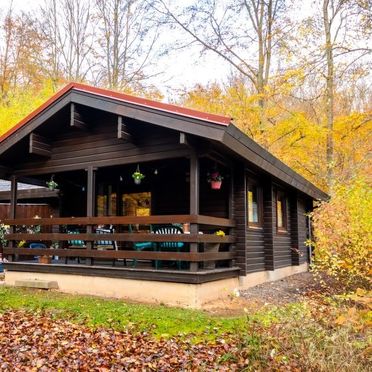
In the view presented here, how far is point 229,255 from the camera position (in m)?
8.41

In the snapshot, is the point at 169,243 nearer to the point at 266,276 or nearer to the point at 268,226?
the point at 268,226

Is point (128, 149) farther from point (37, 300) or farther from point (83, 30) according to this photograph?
point (83, 30)

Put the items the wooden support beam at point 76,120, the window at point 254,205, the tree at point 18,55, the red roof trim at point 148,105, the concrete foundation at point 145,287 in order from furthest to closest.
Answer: the tree at point 18,55, the window at point 254,205, the wooden support beam at point 76,120, the concrete foundation at point 145,287, the red roof trim at point 148,105

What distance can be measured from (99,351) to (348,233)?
4740mm

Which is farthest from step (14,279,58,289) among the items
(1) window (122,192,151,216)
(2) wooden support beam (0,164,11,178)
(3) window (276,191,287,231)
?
(3) window (276,191,287,231)

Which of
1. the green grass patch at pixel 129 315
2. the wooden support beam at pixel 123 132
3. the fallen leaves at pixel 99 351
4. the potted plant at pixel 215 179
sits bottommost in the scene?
the fallen leaves at pixel 99 351

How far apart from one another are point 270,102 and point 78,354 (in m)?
15.4

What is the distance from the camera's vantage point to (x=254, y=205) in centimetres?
993

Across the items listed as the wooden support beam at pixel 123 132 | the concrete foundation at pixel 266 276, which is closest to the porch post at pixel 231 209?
the concrete foundation at pixel 266 276

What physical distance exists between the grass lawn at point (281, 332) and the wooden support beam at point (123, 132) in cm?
331

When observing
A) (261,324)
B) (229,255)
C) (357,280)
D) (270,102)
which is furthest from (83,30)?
(261,324)

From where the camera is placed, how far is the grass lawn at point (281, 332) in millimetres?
3584

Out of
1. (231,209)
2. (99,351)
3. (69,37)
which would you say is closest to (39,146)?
(231,209)

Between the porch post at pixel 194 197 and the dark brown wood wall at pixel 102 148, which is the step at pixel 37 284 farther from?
the porch post at pixel 194 197
